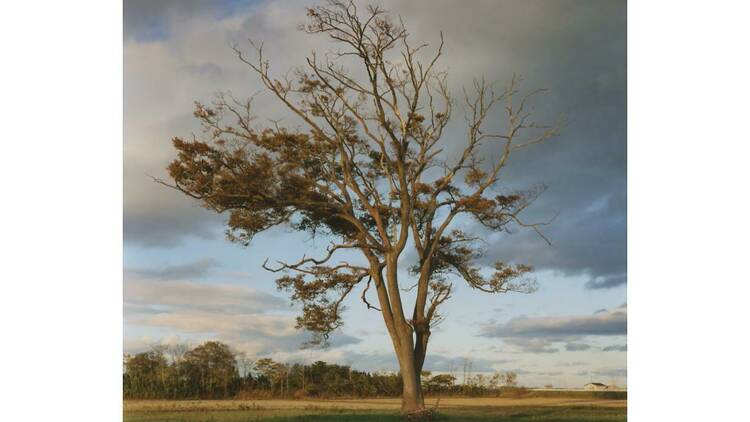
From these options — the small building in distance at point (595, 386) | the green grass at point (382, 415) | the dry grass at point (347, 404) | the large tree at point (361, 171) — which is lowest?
the green grass at point (382, 415)

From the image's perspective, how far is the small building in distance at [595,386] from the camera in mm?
7488

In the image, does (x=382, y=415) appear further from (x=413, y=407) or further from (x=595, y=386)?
(x=595, y=386)

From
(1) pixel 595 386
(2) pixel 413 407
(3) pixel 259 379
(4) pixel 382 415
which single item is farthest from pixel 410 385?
(1) pixel 595 386

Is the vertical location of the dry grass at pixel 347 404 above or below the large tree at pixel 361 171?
below

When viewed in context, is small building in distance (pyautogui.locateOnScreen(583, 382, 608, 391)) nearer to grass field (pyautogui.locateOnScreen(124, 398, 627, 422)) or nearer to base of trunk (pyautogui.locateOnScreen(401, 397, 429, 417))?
grass field (pyautogui.locateOnScreen(124, 398, 627, 422))

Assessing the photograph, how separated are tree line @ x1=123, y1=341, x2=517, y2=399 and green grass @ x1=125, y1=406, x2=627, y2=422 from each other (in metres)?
0.29

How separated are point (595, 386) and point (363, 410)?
2.42 meters

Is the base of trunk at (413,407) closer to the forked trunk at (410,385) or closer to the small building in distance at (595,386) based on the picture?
the forked trunk at (410,385)

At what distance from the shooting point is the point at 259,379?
Result: 306 inches

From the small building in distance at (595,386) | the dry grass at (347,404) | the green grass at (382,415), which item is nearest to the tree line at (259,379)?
the dry grass at (347,404)

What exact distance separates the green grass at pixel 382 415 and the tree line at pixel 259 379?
0.95ft

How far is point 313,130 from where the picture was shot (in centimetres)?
773
